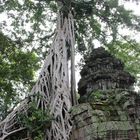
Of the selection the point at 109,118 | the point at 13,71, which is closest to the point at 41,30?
the point at 13,71

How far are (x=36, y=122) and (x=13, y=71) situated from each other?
11.5ft

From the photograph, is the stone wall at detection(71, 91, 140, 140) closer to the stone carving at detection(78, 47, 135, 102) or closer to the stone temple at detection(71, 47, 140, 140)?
the stone temple at detection(71, 47, 140, 140)

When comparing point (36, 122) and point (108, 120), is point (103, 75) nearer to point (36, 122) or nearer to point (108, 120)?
point (36, 122)

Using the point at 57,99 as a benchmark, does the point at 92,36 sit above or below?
above

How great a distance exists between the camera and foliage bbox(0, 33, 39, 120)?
317 inches

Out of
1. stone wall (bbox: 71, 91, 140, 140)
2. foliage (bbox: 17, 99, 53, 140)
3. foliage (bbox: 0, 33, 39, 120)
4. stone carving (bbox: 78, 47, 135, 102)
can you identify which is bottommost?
stone wall (bbox: 71, 91, 140, 140)

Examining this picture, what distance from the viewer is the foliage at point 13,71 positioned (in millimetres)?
8047

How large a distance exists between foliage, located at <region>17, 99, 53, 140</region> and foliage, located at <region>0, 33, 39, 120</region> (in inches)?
121

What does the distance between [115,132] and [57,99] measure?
2682 mm

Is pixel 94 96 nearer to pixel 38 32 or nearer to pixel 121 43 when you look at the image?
pixel 38 32

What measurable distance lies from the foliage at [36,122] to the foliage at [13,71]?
3066 millimetres

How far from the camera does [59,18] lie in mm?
7781

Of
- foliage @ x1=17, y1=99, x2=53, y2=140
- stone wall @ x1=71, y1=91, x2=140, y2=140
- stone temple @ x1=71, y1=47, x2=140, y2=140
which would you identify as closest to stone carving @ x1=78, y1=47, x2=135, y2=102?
foliage @ x1=17, y1=99, x2=53, y2=140

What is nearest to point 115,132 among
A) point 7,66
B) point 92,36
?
point 7,66
